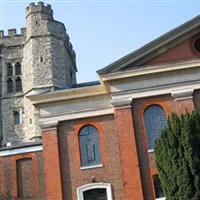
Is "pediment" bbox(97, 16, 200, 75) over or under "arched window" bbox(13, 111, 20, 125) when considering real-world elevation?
under

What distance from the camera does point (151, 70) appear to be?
2827cm

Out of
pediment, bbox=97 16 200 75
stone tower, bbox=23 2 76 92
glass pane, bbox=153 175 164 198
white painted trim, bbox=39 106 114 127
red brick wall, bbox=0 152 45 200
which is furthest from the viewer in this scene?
stone tower, bbox=23 2 76 92

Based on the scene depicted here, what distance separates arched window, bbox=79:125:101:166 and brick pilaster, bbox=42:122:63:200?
1360 mm

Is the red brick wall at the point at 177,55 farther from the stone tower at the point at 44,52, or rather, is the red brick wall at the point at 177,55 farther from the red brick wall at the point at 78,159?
the stone tower at the point at 44,52

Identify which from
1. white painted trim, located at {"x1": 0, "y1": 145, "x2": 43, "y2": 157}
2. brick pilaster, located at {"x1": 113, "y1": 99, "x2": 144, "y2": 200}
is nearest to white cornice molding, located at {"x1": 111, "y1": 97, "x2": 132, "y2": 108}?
brick pilaster, located at {"x1": 113, "y1": 99, "x2": 144, "y2": 200}

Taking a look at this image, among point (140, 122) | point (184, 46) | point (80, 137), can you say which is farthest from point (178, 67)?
point (80, 137)

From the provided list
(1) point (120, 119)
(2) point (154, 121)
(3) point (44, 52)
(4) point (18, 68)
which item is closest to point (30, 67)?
(3) point (44, 52)

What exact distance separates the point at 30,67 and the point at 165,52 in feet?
115

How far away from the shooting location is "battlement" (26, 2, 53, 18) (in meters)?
64.3

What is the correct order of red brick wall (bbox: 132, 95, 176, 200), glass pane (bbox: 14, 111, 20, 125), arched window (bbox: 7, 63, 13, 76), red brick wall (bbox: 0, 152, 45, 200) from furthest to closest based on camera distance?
arched window (bbox: 7, 63, 13, 76) → glass pane (bbox: 14, 111, 20, 125) → red brick wall (bbox: 0, 152, 45, 200) → red brick wall (bbox: 132, 95, 176, 200)

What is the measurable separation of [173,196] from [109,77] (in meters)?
8.15

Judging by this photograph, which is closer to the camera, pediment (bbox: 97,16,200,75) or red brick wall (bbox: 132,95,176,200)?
red brick wall (bbox: 132,95,176,200)

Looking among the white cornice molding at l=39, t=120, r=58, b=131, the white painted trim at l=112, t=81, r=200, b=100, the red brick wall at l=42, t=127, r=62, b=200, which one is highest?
the white painted trim at l=112, t=81, r=200, b=100

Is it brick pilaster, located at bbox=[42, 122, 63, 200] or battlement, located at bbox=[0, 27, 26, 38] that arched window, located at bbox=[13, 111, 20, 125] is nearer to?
battlement, located at bbox=[0, 27, 26, 38]
